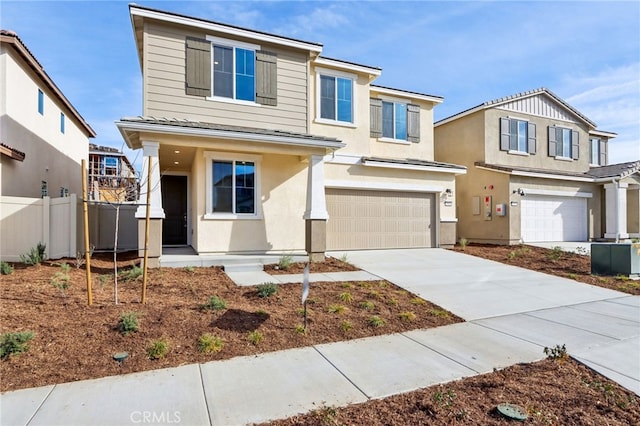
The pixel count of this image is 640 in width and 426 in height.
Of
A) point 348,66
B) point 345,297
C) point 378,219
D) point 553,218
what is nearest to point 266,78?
point 348,66

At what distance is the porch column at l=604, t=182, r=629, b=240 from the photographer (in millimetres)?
17484

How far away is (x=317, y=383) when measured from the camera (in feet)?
11.9

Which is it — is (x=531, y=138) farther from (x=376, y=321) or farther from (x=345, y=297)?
(x=376, y=321)

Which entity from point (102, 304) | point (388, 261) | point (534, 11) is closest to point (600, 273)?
point (388, 261)

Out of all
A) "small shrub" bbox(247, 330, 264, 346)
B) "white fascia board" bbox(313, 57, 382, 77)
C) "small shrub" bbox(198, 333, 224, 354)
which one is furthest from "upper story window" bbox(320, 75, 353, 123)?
"small shrub" bbox(198, 333, 224, 354)

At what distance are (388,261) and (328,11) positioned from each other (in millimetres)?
7116

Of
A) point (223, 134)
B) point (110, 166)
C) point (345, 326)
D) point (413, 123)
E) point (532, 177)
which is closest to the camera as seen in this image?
point (345, 326)

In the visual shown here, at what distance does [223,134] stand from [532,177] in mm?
14190

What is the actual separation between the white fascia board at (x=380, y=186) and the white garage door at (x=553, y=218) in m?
5.37

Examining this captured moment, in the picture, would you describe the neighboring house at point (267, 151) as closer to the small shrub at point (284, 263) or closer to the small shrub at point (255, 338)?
the small shrub at point (284, 263)

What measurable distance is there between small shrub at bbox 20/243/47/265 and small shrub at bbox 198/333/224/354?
22.1 feet

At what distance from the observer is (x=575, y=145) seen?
19.4m

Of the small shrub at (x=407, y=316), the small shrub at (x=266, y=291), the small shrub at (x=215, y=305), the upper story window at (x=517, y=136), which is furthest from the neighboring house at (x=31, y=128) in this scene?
the upper story window at (x=517, y=136)

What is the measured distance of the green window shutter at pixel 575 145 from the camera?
19328 mm
